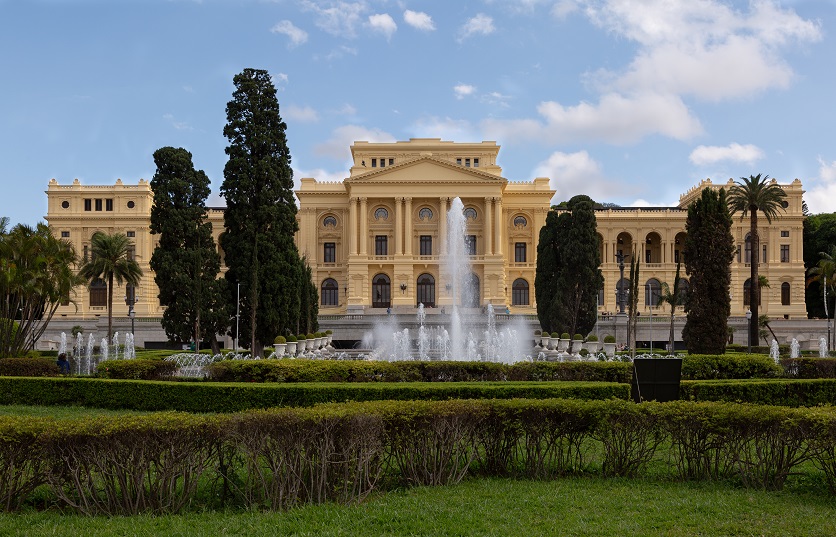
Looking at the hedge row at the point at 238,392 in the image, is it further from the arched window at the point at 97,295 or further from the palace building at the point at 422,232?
the arched window at the point at 97,295

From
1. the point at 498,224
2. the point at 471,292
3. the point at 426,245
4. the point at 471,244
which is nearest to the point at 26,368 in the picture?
the point at 471,292

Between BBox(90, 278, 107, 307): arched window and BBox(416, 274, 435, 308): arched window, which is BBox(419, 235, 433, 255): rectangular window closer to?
BBox(416, 274, 435, 308): arched window

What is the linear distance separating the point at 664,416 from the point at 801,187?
66712 millimetres

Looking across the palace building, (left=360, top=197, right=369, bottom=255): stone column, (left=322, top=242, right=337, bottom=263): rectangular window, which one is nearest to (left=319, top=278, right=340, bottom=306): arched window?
the palace building

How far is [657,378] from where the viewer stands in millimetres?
14117

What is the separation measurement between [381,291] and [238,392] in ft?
160

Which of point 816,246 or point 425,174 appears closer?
point 425,174

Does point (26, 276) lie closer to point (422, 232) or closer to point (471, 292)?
point (471, 292)

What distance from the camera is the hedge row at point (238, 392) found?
16.8 m

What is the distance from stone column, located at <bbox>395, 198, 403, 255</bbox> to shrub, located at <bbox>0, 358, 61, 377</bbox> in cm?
4379

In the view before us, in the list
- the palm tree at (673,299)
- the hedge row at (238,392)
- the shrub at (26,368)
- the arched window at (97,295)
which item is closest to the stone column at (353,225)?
the arched window at (97,295)

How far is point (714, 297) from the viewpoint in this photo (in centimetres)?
2973

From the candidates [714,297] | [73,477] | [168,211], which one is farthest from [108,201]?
[73,477]

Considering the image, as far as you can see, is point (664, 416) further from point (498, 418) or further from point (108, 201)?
point (108, 201)
